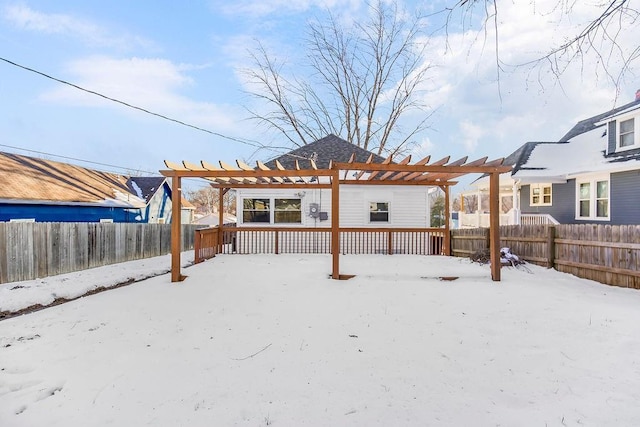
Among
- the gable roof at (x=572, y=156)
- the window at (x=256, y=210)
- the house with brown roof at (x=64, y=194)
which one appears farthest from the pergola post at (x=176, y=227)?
the gable roof at (x=572, y=156)

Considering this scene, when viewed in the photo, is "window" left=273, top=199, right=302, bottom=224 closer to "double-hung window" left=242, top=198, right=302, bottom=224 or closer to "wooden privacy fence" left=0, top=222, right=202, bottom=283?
"double-hung window" left=242, top=198, right=302, bottom=224

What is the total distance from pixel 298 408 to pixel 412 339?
1770 mm

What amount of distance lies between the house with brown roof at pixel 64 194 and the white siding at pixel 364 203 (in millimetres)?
7814

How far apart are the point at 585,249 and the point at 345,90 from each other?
20.0 metres

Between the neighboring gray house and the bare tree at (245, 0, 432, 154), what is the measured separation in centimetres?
996

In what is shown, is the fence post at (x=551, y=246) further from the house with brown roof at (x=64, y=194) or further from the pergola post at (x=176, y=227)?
the house with brown roof at (x=64, y=194)

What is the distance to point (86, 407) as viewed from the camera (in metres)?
2.47

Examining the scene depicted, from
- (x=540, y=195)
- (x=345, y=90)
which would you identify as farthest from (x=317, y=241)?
(x=345, y=90)

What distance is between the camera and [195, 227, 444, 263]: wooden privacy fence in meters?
11.1

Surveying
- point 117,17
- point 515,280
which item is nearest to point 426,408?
point 515,280

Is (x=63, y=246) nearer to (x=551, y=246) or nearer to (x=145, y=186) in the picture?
(x=551, y=246)

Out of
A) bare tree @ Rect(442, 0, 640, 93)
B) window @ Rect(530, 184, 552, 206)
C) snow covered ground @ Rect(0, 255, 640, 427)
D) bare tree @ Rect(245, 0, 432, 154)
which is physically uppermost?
bare tree @ Rect(245, 0, 432, 154)

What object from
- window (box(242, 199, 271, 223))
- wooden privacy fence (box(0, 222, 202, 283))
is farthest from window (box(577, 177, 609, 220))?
wooden privacy fence (box(0, 222, 202, 283))

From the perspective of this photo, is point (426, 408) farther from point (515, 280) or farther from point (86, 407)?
point (515, 280)
